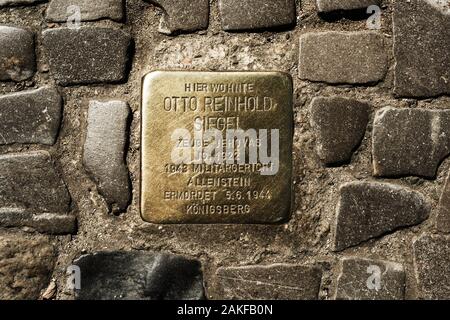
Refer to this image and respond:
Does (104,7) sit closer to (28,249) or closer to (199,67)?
(199,67)

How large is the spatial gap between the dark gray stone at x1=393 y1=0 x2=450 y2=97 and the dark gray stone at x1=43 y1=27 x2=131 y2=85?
616 mm

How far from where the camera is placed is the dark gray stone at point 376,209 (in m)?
1.18

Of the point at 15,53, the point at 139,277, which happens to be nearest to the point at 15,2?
the point at 15,53

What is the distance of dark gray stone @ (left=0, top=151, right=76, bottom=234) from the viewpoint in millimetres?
1188

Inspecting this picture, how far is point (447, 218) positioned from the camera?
118 cm

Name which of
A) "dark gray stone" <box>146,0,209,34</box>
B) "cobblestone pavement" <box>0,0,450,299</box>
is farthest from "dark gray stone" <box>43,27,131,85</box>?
"dark gray stone" <box>146,0,209,34</box>

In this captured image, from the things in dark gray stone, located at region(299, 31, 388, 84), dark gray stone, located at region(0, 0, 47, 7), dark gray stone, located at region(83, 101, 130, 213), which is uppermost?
dark gray stone, located at region(0, 0, 47, 7)

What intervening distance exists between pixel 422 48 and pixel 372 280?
0.53m

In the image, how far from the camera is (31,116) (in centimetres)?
119

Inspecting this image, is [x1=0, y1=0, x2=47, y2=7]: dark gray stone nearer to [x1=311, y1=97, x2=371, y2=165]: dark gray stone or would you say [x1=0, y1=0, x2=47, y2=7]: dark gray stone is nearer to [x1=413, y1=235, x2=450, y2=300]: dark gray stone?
[x1=311, y1=97, x2=371, y2=165]: dark gray stone

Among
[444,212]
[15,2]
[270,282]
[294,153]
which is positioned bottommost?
[270,282]

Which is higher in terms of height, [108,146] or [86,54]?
[86,54]

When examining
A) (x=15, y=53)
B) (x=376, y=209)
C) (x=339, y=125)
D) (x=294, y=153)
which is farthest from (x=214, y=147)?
(x=15, y=53)

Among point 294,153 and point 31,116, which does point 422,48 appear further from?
point 31,116
